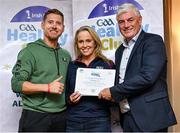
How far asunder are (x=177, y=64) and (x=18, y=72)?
4.38 ft

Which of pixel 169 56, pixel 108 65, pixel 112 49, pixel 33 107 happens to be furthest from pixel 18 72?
pixel 169 56

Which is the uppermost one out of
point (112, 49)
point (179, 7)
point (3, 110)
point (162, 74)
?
point (179, 7)

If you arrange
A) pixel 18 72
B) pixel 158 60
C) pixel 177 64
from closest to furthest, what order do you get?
pixel 158 60 → pixel 18 72 → pixel 177 64

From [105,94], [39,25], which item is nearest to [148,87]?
[105,94]

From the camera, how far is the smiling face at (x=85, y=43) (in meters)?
2.07

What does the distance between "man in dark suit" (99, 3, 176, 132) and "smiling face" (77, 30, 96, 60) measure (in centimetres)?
26

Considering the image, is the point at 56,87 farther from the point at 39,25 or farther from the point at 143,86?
the point at 39,25

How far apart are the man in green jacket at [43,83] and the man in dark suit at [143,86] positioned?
1.01ft

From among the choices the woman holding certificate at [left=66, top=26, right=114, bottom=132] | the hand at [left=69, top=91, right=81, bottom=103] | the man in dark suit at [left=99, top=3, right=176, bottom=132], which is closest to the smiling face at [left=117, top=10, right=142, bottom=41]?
the man in dark suit at [left=99, top=3, right=176, bottom=132]

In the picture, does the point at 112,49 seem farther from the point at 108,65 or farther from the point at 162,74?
the point at 162,74

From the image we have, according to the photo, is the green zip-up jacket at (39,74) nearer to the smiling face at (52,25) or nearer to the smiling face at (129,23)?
the smiling face at (52,25)

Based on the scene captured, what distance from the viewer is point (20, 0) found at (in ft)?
8.46

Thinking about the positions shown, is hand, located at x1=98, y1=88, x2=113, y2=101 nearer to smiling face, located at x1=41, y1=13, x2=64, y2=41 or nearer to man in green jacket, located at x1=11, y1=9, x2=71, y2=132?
man in green jacket, located at x1=11, y1=9, x2=71, y2=132

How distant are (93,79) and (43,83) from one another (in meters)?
0.33
